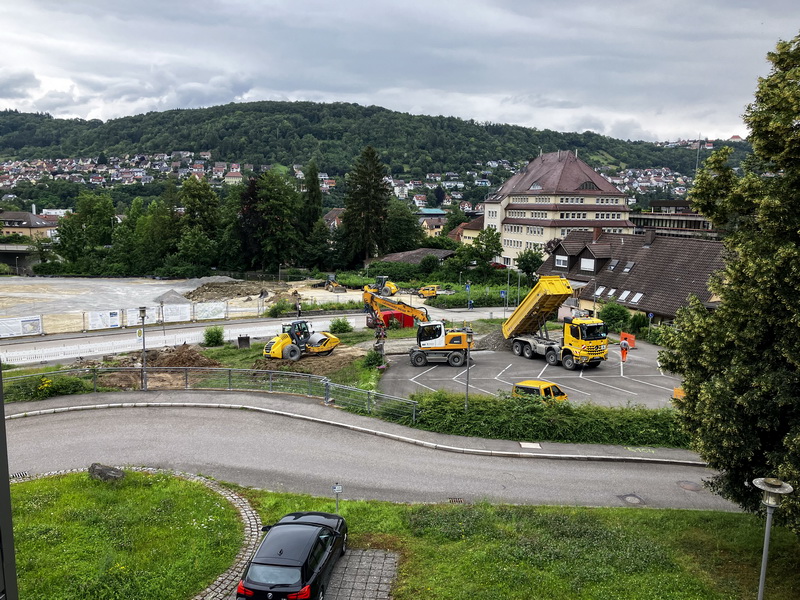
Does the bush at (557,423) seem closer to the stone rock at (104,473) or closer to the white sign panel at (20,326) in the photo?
the stone rock at (104,473)

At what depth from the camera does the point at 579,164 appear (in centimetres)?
8731

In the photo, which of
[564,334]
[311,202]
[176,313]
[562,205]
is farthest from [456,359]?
[311,202]

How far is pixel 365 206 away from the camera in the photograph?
8588cm

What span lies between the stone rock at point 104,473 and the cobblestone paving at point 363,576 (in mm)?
7022

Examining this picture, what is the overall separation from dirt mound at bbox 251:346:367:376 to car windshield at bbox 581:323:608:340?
1240 centimetres

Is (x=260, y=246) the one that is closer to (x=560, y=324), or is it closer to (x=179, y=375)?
(x=560, y=324)

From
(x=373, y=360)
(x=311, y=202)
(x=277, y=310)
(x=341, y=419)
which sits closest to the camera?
(x=341, y=419)

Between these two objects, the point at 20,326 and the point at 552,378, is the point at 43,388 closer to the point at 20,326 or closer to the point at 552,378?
the point at 552,378

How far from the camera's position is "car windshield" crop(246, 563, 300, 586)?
10.3m

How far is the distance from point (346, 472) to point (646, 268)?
3540cm

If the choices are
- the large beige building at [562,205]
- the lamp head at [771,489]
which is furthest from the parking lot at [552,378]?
the large beige building at [562,205]

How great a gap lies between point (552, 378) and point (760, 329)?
19193mm

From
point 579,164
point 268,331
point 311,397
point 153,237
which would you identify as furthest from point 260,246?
point 311,397

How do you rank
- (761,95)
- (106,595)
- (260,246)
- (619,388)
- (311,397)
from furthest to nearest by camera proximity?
(260,246), (619,388), (311,397), (761,95), (106,595)
